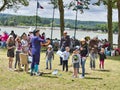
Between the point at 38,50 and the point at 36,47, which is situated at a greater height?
the point at 36,47

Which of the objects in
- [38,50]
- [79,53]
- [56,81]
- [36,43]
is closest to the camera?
[56,81]

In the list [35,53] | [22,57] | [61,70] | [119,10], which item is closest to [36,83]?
[35,53]

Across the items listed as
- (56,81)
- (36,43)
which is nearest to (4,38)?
(36,43)

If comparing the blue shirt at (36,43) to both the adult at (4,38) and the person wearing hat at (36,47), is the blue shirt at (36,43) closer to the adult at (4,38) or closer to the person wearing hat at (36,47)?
the person wearing hat at (36,47)

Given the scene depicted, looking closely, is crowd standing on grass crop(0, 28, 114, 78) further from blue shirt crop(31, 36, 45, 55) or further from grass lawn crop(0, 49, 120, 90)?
grass lawn crop(0, 49, 120, 90)

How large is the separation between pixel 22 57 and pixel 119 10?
861 inches

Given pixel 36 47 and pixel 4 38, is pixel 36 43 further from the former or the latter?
pixel 4 38

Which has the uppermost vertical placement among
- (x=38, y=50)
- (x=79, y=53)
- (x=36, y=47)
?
(x=36, y=47)

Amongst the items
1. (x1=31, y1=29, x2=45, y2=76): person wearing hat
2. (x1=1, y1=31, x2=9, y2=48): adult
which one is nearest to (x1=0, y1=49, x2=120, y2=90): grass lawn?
(x1=31, y1=29, x2=45, y2=76): person wearing hat

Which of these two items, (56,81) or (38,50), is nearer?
(56,81)

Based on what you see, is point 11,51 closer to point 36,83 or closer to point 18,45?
point 18,45

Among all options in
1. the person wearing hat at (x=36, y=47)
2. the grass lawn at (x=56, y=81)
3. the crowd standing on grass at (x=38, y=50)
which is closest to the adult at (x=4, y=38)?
the crowd standing on grass at (x=38, y=50)

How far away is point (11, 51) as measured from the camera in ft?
66.8

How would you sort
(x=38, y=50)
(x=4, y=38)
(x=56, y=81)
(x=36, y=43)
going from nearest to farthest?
(x=56, y=81)
(x=36, y=43)
(x=38, y=50)
(x=4, y=38)
